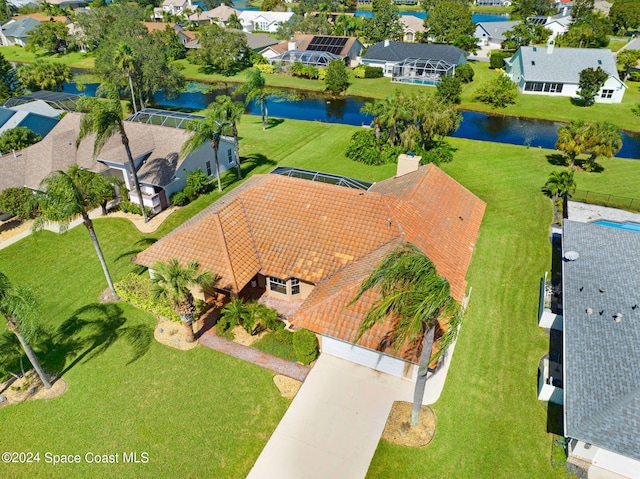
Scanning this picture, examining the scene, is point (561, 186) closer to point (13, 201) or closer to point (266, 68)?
point (13, 201)

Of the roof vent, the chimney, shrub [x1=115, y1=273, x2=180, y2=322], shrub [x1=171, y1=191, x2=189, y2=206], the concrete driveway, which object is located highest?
the chimney

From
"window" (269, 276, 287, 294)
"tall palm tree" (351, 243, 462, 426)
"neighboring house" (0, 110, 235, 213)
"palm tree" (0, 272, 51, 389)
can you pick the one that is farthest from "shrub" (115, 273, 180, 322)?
"tall palm tree" (351, 243, 462, 426)

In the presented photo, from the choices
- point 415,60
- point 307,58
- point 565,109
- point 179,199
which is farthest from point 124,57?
point 565,109

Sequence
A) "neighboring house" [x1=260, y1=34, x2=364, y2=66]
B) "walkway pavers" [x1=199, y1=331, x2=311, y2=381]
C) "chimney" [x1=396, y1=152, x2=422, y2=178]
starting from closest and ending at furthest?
"walkway pavers" [x1=199, y1=331, x2=311, y2=381], "chimney" [x1=396, y1=152, x2=422, y2=178], "neighboring house" [x1=260, y1=34, x2=364, y2=66]

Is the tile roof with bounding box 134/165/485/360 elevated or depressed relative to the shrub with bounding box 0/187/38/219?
elevated

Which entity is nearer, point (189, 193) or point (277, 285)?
point (277, 285)

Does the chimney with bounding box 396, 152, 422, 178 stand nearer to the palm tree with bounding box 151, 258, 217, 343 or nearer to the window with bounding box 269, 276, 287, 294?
the window with bounding box 269, 276, 287, 294

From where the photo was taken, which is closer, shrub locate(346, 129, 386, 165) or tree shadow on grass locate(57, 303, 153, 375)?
tree shadow on grass locate(57, 303, 153, 375)

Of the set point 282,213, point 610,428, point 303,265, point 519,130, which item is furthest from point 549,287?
point 519,130
